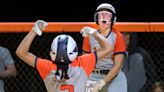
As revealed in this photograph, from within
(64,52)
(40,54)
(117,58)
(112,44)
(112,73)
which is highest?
(64,52)

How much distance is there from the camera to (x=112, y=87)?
4.96m

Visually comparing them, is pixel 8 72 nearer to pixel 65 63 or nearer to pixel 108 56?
pixel 108 56

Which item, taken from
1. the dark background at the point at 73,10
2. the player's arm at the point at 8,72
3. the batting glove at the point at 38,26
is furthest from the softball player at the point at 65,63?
the dark background at the point at 73,10

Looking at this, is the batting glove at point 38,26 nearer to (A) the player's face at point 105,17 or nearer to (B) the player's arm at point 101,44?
(B) the player's arm at point 101,44

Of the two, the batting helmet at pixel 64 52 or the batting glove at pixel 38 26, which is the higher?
the batting glove at pixel 38 26

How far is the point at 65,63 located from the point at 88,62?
10.5 inches

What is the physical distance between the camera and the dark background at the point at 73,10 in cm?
725

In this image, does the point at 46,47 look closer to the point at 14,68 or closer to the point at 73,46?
the point at 14,68

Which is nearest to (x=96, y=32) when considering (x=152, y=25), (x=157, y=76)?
(x=152, y=25)

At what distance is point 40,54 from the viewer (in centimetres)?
583

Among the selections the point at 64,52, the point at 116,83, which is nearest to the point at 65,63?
the point at 64,52

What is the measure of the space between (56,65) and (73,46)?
192mm

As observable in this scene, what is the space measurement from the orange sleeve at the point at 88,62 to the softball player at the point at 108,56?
0.26 meters

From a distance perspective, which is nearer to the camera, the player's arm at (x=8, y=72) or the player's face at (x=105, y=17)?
the player's face at (x=105, y=17)
